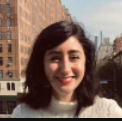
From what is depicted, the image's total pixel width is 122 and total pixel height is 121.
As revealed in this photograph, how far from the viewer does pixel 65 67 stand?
4.00 ft

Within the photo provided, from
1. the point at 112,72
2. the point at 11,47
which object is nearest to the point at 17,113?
the point at 11,47

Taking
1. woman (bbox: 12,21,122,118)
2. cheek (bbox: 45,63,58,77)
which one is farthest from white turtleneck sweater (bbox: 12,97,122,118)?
cheek (bbox: 45,63,58,77)

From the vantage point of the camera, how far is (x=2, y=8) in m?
30.0

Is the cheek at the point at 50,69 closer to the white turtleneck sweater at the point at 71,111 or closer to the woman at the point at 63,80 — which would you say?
the woman at the point at 63,80

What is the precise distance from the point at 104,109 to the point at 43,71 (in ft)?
1.15

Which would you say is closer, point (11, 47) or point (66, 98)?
point (66, 98)

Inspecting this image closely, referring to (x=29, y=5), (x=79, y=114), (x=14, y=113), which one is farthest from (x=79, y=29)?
(x=29, y=5)

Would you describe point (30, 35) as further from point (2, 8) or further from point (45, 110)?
point (45, 110)

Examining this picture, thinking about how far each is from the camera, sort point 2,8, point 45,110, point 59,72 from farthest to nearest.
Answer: point 2,8 → point 45,110 → point 59,72

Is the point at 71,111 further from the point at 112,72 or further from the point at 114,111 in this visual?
the point at 112,72

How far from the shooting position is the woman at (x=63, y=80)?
48.8 inches

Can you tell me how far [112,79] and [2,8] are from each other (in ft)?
52.1

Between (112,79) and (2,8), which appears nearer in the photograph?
(2,8)

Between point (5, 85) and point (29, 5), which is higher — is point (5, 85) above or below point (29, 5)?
below
